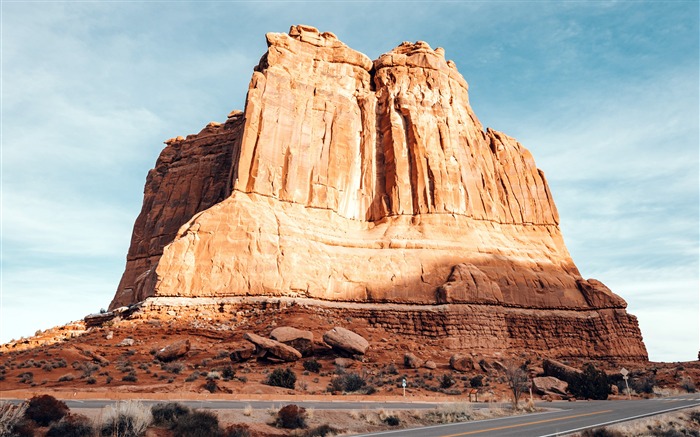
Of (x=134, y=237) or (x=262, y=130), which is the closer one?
(x=262, y=130)

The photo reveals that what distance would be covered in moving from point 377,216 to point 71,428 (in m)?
41.1

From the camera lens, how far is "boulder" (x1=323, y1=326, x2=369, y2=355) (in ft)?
96.8

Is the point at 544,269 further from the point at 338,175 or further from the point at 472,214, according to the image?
the point at 338,175

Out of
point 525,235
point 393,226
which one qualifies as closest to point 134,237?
point 393,226

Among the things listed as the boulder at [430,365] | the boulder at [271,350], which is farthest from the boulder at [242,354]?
the boulder at [430,365]

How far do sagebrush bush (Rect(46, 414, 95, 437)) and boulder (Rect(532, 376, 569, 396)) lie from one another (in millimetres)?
23422

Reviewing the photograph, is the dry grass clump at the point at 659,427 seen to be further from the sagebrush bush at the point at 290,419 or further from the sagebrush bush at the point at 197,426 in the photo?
the sagebrush bush at the point at 197,426

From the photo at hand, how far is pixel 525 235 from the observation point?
→ 5441cm

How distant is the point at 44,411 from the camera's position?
10.5 m

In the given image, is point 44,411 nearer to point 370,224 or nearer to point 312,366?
point 312,366

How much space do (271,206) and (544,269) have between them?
27300 millimetres

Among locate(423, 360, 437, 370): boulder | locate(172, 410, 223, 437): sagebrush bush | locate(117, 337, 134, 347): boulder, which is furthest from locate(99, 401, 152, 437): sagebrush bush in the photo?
locate(423, 360, 437, 370): boulder

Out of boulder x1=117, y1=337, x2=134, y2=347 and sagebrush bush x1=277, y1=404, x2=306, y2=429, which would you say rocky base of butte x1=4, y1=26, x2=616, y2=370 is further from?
sagebrush bush x1=277, y1=404, x2=306, y2=429

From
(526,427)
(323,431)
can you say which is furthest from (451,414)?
(323,431)
